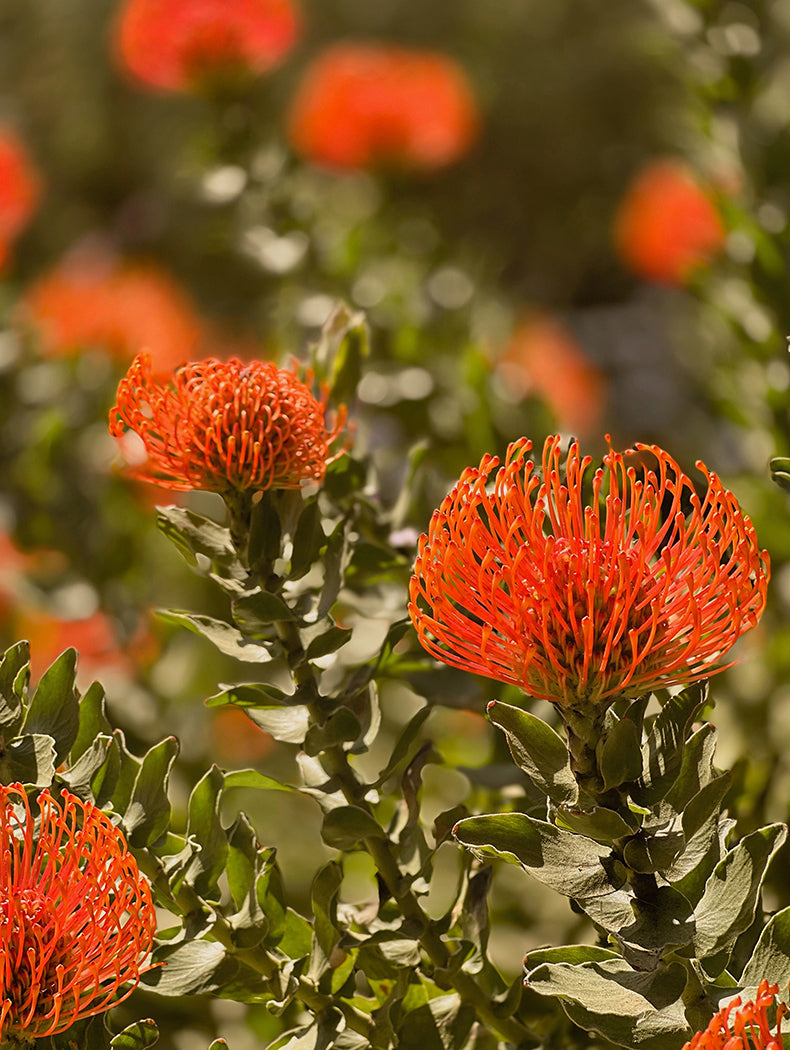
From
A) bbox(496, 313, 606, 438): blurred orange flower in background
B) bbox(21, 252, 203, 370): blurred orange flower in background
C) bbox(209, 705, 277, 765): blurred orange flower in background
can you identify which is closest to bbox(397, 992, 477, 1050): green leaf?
bbox(209, 705, 277, 765): blurred orange flower in background

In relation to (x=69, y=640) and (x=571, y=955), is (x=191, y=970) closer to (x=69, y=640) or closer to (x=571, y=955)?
(x=571, y=955)

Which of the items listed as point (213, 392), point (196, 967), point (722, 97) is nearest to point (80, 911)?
point (196, 967)

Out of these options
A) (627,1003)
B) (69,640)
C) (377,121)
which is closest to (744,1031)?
(627,1003)

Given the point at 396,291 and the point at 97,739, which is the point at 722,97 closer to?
the point at 396,291

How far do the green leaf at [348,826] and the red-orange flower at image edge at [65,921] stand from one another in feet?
0.22

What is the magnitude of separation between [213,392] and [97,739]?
0.39 ft

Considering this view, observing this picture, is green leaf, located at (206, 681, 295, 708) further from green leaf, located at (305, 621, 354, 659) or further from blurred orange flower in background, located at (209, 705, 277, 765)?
blurred orange flower in background, located at (209, 705, 277, 765)

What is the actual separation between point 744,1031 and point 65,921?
0.18 meters

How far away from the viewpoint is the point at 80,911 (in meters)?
0.33

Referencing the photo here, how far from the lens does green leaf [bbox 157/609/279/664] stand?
39cm

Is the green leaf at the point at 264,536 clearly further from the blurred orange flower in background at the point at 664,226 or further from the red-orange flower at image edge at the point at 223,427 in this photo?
the blurred orange flower in background at the point at 664,226

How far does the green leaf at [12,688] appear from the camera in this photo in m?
0.36

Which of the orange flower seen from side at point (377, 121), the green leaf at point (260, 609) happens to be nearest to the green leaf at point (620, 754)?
the green leaf at point (260, 609)

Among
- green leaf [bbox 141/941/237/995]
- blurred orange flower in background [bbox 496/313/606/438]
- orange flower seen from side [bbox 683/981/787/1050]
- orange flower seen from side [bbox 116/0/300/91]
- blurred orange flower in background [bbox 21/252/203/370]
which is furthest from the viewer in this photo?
blurred orange flower in background [bbox 496/313/606/438]
